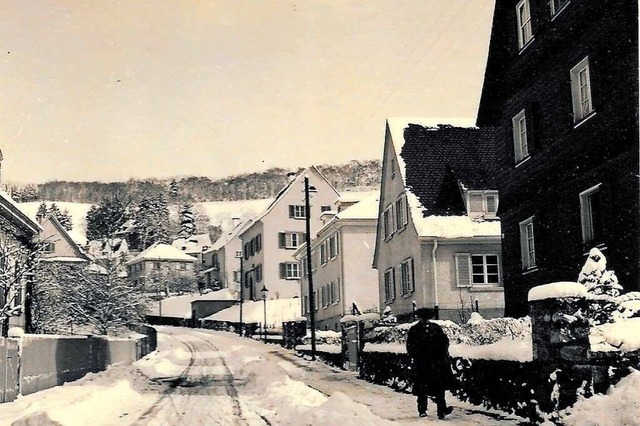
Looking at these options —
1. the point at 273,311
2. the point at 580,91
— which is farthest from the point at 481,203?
the point at 273,311

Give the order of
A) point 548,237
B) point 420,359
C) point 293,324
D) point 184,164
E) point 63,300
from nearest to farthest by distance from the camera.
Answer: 1. point 420,359
2. point 184,164
3. point 548,237
4. point 63,300
5. point 293,324

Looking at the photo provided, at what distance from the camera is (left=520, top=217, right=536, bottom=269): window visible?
20.9 meters

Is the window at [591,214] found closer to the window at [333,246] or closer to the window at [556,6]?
the window at [556,6]

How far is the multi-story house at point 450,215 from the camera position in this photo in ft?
97.1

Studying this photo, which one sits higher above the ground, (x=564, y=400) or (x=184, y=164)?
(x=184, y=164)

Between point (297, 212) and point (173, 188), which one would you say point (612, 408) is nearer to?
point (173, 188)

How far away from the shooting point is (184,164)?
18094 mm

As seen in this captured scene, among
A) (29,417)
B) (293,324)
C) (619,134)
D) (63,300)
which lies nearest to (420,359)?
(29,417)

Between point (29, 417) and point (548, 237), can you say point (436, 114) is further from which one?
point (29, 417)

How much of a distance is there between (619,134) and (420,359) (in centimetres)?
680

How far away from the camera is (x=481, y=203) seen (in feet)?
98.1

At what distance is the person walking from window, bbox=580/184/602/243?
6.36 metres

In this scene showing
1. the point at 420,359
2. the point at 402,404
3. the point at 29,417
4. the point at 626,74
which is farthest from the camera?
the point at 626,74

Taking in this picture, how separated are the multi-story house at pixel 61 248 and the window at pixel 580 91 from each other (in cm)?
2021
